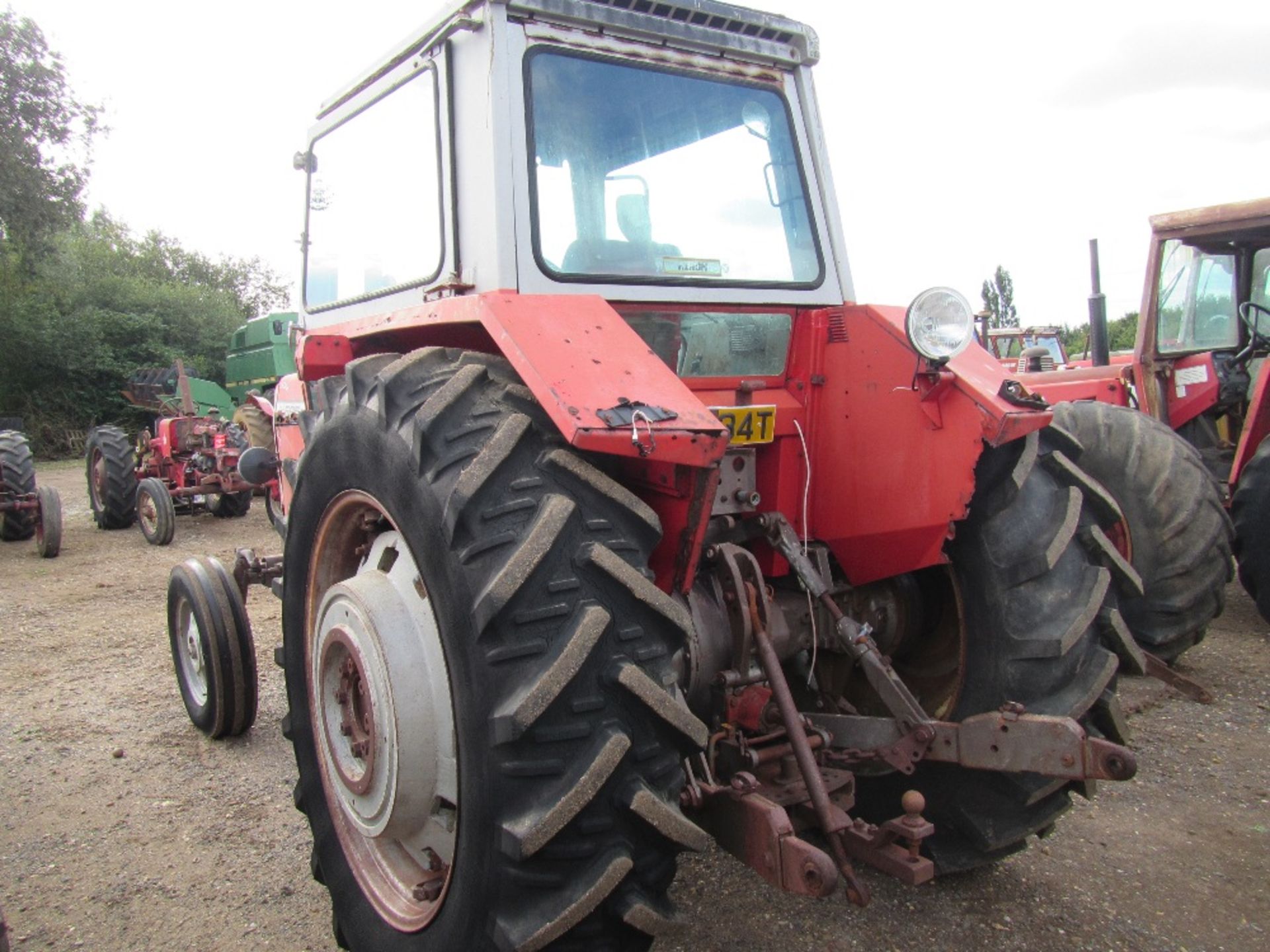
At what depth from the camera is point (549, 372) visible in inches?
76.4

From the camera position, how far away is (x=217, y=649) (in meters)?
4.04

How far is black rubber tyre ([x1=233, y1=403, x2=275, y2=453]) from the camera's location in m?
11.2

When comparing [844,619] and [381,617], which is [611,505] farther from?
[844,619]

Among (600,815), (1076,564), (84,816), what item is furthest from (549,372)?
(84,816)

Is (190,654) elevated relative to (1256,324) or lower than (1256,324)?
lower

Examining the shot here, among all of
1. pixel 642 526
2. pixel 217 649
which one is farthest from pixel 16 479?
pixel 642 526

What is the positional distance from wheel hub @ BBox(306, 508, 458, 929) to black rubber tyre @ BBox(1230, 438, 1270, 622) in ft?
15.4

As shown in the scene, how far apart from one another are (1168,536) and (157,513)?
9.28m

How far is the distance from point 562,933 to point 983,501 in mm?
1483

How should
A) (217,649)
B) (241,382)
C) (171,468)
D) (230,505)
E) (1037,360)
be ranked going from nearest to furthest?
(217,649), (1037,360), (171,468), (230,505), (241,382)

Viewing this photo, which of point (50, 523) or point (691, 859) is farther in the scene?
point (50, 523)

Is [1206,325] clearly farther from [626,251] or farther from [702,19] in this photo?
[626,251]

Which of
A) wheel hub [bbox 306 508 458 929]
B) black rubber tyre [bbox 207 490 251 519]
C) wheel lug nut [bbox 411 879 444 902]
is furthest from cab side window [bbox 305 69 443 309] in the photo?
black rubber tyre [bbox 207 490 251 519]

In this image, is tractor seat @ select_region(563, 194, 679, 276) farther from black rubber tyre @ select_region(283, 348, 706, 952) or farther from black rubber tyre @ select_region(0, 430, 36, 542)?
black rubber tyre @ select_region(0, 430, 36, 542)
